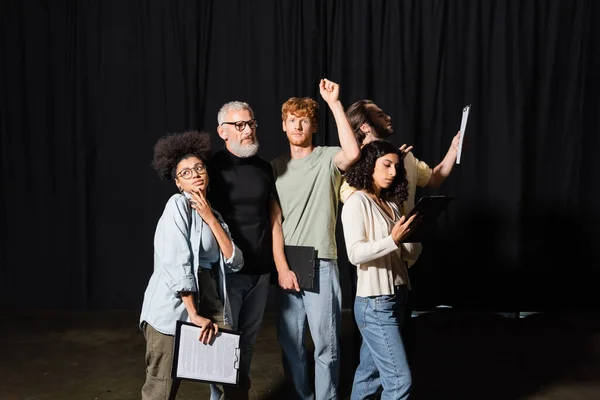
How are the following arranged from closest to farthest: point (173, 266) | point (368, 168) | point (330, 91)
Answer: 1. point (173, 266)
2. point (368, 168)
3. point (330, 91)

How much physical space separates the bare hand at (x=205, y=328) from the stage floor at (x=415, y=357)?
112 centimetres

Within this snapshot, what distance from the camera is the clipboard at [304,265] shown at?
266 centimetres

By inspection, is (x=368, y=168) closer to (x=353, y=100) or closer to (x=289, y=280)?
(x=289, y=280)

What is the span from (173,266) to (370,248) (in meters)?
0.70

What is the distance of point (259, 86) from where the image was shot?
5059 mm

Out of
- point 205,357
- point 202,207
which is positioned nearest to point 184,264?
point 202,207

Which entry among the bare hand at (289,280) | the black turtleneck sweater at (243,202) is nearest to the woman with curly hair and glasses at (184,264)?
the black turtleneck sweater at (243,202)

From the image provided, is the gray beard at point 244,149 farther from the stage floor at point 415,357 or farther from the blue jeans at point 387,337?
the stage floor at point 415,357

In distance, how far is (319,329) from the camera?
8.79ft

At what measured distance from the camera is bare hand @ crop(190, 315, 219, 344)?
2283 mm
